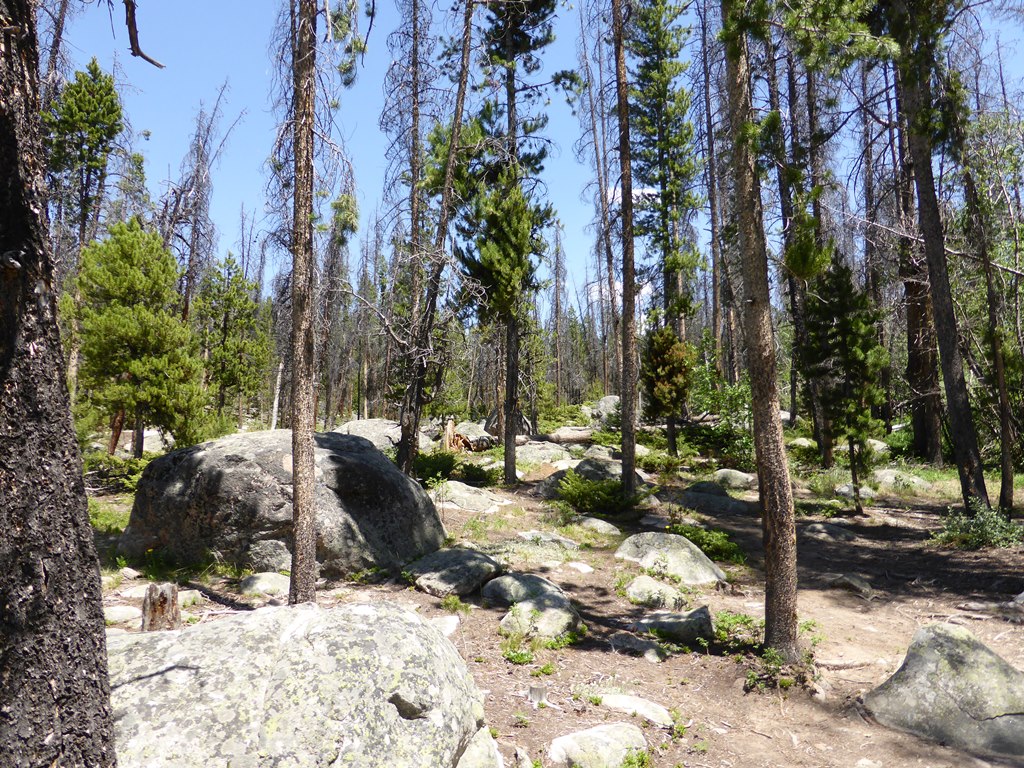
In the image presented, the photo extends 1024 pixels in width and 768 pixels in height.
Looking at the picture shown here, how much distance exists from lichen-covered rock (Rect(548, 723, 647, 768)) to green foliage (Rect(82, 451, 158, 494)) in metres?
11.3

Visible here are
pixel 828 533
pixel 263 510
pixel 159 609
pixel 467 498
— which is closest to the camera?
pixel 159 609

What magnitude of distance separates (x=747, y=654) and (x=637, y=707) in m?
1.63

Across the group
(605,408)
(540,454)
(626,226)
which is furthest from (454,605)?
(605,408)

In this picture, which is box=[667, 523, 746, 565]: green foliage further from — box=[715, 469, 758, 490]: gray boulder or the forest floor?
box=[715, 469, 758, 490]: gray boulder

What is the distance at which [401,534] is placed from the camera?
9.20m

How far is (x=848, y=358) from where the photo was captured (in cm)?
1287

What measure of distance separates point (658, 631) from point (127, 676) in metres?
5.29

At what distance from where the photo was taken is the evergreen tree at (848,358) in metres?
12.7

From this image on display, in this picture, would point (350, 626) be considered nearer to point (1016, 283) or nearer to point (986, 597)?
point (986, 597)

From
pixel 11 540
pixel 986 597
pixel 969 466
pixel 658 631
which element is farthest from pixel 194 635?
pixel 969 466

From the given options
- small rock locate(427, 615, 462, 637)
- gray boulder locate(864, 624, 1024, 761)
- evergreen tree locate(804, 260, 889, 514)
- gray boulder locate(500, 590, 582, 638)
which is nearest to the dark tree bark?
small rock locate(427, 615, 462, 637)

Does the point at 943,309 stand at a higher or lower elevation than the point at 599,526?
higher

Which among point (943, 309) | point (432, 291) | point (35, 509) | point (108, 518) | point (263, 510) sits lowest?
point (108, 518)

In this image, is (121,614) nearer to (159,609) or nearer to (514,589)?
(159,609)
